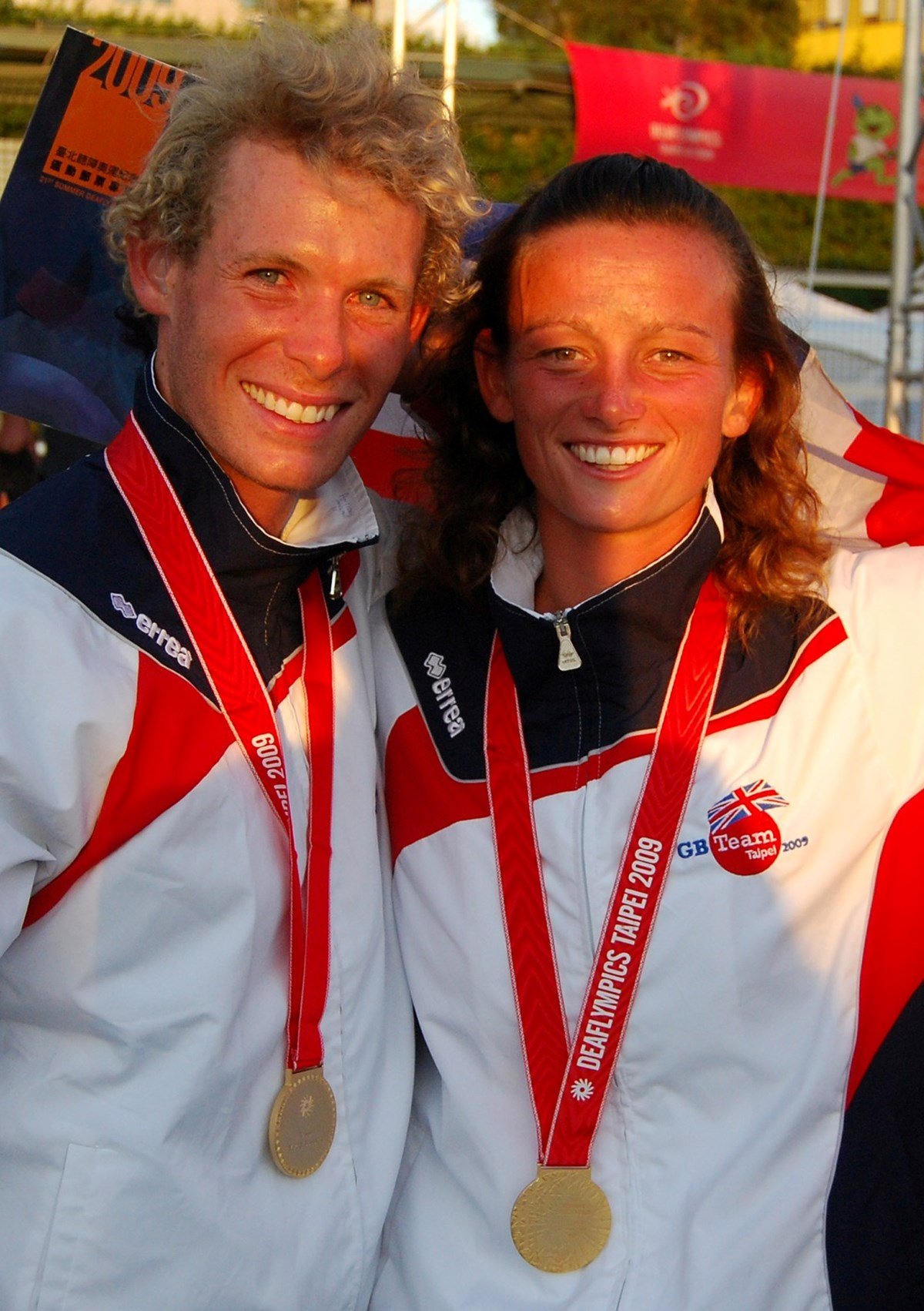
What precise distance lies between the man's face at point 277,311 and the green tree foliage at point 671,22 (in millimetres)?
23345

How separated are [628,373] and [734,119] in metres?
7.42

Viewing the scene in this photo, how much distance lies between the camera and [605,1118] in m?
1.85

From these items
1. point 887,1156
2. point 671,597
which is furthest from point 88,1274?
point 671,597

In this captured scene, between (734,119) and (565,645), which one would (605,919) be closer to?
(565,645)

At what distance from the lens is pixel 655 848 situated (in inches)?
73.5

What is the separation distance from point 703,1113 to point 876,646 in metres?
0.71

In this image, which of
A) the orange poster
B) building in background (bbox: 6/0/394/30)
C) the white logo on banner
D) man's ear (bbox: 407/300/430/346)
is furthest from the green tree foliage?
man's ear (bbox: 407/300/430/346)

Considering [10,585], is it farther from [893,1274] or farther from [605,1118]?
[893,1274]

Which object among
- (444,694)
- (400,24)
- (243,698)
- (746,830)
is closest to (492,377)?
(444,694)

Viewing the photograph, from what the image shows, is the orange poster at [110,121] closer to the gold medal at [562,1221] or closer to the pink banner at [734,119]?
the gold medal at [562,1221]

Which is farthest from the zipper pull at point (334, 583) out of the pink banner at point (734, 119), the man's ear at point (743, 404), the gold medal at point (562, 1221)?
the pink banner at point (734, 119)

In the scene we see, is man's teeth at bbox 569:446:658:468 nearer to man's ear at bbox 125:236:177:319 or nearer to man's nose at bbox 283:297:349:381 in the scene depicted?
man's nose at bbox 283:297:349:381

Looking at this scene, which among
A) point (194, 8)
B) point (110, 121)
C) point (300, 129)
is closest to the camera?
point (300, 129)

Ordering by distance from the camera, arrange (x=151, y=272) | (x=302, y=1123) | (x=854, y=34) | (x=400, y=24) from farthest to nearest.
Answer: (x=854, y=34)
(x=400, y=24)
(x=151, y=272)
(x=302, y=1123)
